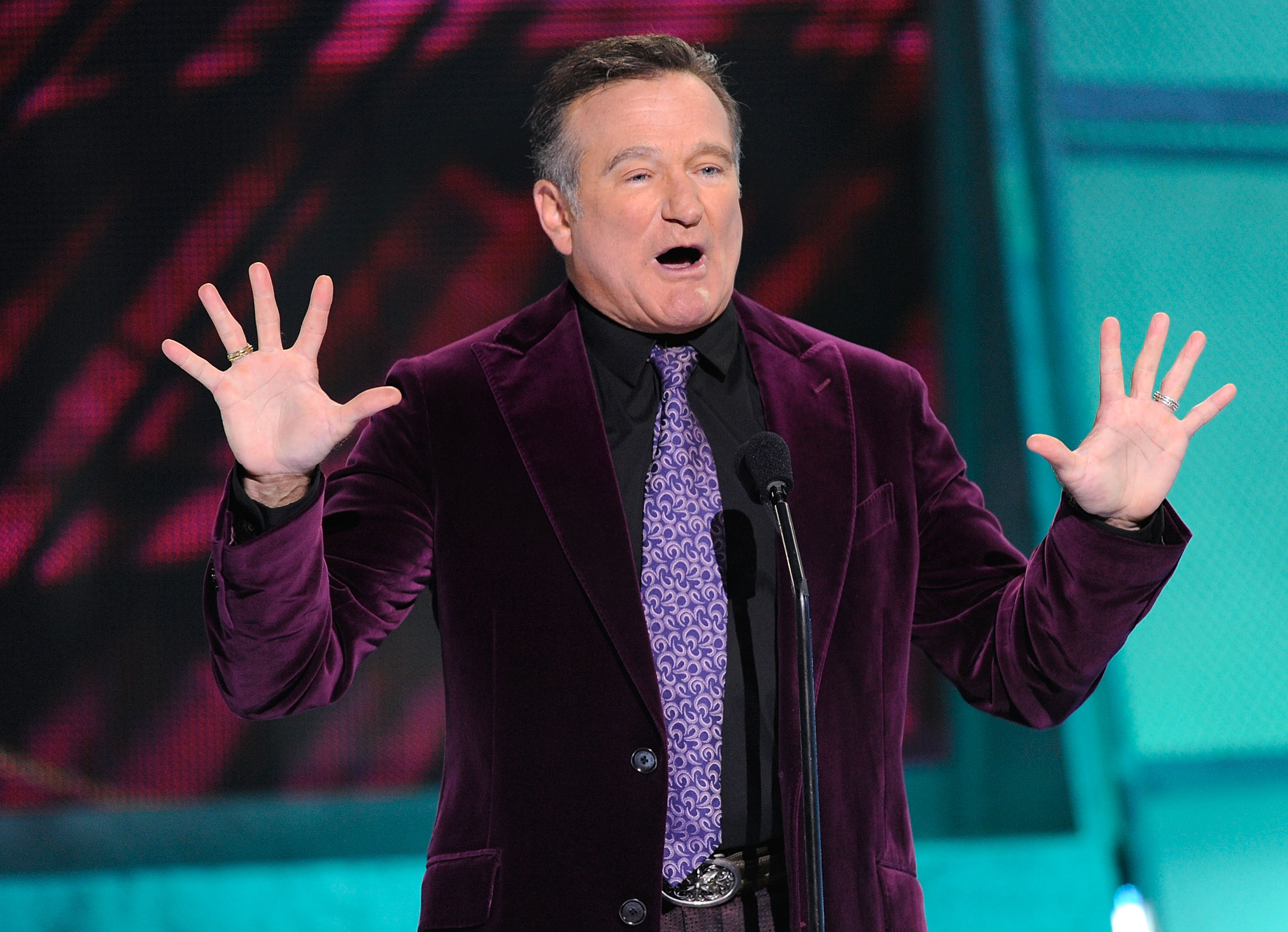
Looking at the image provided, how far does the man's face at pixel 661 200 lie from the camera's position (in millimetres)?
1504

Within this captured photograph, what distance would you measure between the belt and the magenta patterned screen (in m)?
1.77

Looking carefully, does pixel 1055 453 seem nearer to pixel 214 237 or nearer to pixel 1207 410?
pixel 1207 410

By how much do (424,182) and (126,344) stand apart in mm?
802

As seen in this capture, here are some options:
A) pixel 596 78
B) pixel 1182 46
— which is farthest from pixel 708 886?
pixel 1182 46

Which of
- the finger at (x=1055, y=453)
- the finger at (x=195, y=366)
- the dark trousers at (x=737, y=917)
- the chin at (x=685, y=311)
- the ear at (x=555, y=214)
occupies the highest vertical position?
the ear at (x=555, y=214)

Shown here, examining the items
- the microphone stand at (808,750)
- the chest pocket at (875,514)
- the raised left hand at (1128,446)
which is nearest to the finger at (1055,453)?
the raised left hand at (1128,446)

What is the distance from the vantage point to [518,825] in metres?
1.35

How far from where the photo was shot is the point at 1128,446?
1.35m

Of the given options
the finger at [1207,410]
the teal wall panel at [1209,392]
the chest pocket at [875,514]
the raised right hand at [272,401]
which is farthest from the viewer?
the teal wall panel at [1209,392]

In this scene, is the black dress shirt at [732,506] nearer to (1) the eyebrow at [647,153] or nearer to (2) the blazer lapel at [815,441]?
(2) the blazer lapel at [815,441]

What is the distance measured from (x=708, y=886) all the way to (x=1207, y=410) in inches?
29.4

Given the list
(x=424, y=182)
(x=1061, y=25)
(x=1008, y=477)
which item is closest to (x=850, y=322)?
(x=1008, y=477)

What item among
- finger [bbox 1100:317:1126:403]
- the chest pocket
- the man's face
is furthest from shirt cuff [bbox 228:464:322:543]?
finger [bbox 1100:317:1126:403]

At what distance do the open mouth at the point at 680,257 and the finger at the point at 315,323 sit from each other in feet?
1.32
